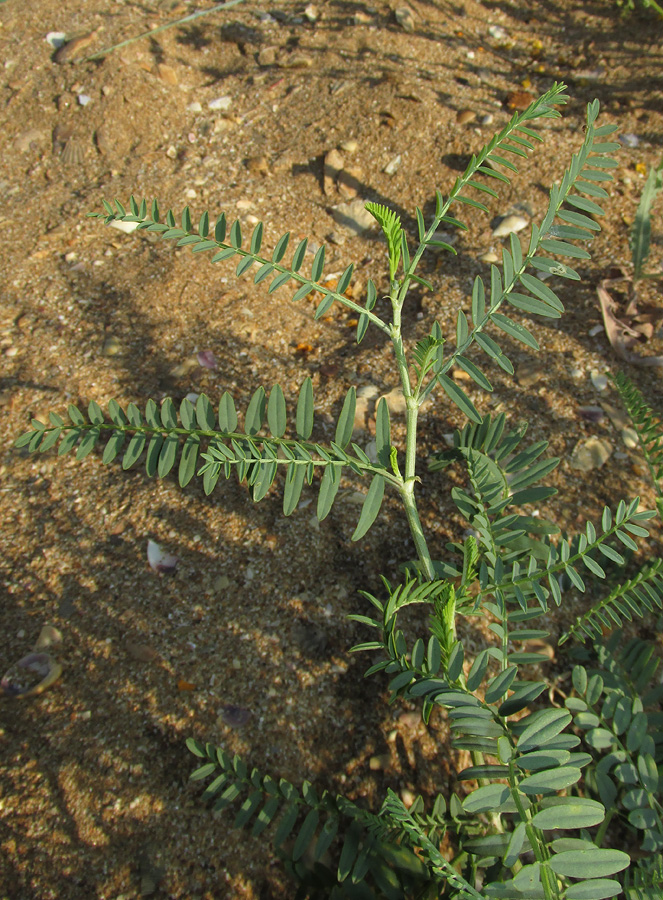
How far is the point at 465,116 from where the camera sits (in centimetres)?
206

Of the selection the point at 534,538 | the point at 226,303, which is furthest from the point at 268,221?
the point at 534,538

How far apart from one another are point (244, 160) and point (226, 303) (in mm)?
626

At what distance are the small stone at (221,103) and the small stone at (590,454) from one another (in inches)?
66.8

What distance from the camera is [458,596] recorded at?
3.20 feet

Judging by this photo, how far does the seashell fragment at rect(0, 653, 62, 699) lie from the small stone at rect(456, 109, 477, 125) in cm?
190

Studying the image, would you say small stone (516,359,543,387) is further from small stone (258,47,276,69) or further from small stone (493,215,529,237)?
small stone (258,47,276,69)

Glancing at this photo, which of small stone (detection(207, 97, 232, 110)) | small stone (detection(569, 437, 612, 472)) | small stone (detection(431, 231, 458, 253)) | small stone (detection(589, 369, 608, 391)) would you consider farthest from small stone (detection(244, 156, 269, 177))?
small stone (detection(569, 437, 612, 472))

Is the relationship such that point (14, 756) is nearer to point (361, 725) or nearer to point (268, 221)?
point (361, 725)

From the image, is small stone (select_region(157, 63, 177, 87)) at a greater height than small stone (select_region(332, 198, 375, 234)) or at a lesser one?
greater

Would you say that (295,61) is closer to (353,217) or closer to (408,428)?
(353,217)

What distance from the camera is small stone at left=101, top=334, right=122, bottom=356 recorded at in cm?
172

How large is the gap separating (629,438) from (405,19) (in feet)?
5.78

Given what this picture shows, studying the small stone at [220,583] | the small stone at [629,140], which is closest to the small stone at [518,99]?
the small stone at [629,140]

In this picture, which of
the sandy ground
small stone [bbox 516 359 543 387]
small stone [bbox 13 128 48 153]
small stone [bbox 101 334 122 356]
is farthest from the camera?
small stone [bbox 13 128 48 153]
